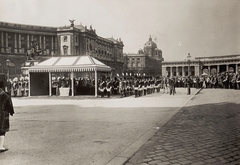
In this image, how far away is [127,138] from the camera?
21.3 feet

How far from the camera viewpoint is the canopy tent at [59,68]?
20000 millimetres

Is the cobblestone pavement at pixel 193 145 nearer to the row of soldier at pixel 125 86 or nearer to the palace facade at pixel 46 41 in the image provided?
the row of soldier at pixel 125 86

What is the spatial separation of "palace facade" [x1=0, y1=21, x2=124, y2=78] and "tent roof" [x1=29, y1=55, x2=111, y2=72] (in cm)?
3034

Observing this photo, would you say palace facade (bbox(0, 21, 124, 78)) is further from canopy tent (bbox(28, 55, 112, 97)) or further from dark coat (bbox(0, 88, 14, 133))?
dark coat (bbox(0, 88, 14, 133))

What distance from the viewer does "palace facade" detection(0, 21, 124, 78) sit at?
58.6m

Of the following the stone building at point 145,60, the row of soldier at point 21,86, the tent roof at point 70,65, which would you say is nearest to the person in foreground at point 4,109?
the tent roof at point 70,65

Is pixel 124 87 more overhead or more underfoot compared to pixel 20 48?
more underfoot

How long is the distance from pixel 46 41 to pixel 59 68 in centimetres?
5449

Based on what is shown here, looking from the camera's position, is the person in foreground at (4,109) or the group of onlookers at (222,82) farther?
the group of onlookers at (222,82)

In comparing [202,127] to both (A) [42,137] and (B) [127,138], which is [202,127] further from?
(A) [42,137]

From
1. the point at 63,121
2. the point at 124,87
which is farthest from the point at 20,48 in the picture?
the point at 63,121

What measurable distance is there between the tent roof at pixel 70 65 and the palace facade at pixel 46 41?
30.3 metres

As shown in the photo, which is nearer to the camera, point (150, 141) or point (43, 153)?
point (43, 153)

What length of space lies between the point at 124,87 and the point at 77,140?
1399 centimetres
